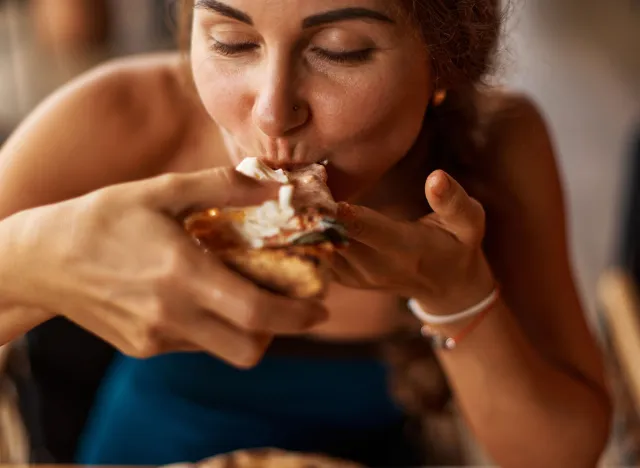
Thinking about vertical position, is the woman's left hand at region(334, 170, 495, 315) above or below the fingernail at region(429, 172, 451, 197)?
below

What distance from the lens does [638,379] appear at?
3.78 feet

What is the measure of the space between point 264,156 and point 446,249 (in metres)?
0.16

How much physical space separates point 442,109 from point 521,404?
0.30 m

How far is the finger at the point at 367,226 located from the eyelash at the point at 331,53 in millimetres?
114

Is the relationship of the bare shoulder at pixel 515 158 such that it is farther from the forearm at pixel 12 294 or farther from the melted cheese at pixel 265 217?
the forearm at pixel 12 294

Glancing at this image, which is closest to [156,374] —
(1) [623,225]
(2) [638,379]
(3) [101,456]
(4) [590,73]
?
(3) [101,456]

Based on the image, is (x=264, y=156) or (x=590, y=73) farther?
(x=590, y=73)

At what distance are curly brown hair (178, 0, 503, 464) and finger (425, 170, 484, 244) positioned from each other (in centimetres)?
13

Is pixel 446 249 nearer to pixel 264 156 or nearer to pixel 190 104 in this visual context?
pixel 264 156

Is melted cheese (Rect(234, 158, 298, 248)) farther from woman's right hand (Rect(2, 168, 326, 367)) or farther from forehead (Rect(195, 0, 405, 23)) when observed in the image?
forehead (Rect(195, 0, 405, 23))

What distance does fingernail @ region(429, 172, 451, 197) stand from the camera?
493mm

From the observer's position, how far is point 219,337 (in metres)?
0.47

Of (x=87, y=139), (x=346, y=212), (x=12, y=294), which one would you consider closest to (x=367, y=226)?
(x=346, y=212)

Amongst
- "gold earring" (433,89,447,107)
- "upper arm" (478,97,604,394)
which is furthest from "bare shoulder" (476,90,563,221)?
"gold earring" (433,89,447,107)
